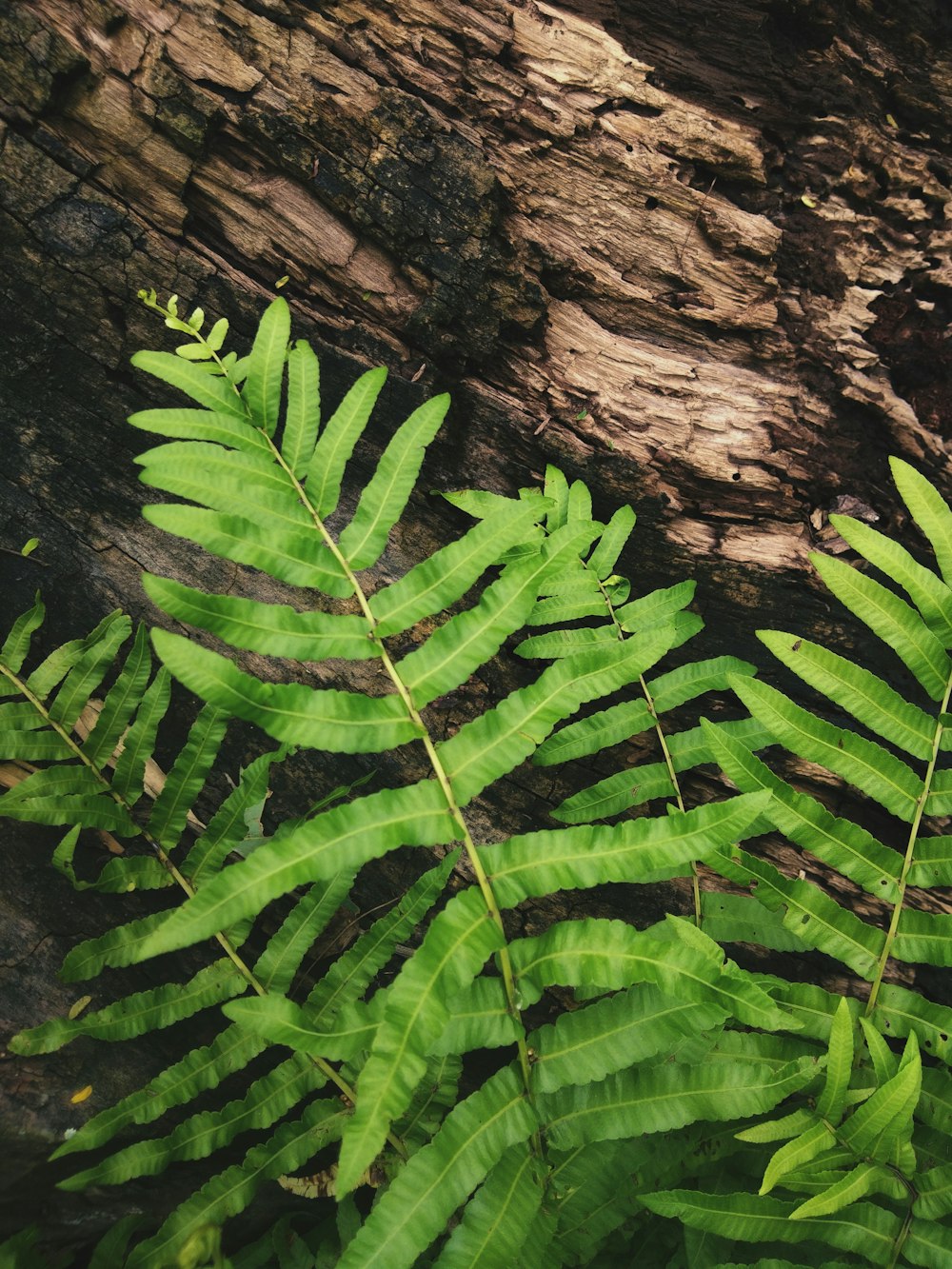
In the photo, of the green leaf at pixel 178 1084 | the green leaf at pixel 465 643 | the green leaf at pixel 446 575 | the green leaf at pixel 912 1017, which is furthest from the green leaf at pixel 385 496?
the green leaf at pixel 912 1017

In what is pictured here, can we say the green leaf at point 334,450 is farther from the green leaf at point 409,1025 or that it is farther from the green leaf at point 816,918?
the green leaf at point 816,918

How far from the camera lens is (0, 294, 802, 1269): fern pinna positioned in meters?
1.67

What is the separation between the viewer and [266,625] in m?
1.77

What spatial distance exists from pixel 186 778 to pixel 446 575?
42.6 inches

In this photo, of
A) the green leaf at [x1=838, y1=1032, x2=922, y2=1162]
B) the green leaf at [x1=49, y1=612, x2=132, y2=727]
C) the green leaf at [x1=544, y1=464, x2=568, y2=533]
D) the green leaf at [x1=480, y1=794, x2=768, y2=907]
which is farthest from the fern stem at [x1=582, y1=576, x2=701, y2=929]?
the green leaf at [x1=49, y1=612, x2=132, y2=727]

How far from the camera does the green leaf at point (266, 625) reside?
1697 mm

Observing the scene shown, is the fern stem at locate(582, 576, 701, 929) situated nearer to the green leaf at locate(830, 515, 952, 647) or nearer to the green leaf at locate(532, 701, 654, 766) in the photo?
the green leaf at locate(532, 701, 654, 766)

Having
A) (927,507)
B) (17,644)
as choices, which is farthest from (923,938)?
(17,644)

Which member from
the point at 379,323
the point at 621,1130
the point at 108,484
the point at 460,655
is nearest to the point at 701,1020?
the point at 621,1130

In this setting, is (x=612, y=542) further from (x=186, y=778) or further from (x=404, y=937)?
(x=186, y=778)

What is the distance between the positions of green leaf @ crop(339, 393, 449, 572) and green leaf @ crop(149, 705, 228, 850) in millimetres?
757

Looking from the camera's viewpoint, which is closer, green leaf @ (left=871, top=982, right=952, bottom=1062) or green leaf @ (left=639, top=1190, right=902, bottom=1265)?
green leaf @ (left=639, top=1190, right=902, bottom=1265)

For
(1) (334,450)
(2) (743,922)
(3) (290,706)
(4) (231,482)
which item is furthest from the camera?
(2) (743,922)

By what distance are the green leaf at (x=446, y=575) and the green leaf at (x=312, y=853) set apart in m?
0.38
